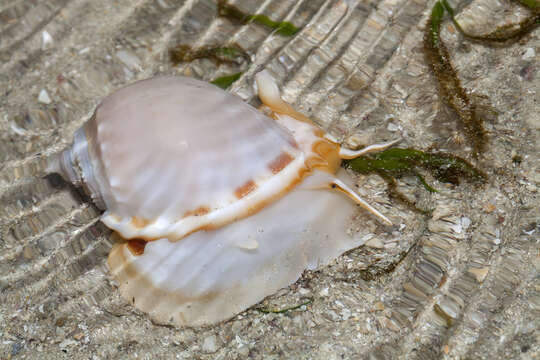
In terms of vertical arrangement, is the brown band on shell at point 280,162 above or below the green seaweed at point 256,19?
below

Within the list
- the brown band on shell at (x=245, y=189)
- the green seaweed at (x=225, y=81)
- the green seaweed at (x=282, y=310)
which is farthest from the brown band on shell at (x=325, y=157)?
the green seaweed at (x=225, y=81)

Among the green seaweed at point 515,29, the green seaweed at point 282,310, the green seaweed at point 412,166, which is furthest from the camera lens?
the green seaweed at point 515,29

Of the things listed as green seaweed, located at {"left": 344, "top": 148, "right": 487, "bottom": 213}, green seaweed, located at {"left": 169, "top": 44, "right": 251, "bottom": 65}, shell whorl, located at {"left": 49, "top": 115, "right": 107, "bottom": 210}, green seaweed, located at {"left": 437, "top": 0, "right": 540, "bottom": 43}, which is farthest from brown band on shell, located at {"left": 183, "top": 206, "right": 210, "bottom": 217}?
green seaweed, located at {"left": 437, "top": 0, "right": 540, "bottom": 43}

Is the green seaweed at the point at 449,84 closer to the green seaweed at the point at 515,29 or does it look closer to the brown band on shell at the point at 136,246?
the green seaweed at the point at 515,29

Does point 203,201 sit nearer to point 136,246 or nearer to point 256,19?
point 136,246

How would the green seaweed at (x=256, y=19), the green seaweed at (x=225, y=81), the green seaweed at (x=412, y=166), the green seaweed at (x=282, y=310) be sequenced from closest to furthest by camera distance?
the green seaweed at (x=282, y=310), the green seaweed at (x=412, y=166), the green seaweed at (x=225, y=81), the green seaweed at (x=256, y=19)

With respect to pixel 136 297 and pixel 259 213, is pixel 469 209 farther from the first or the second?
pixel 136 297
